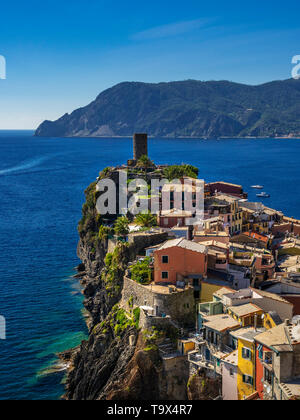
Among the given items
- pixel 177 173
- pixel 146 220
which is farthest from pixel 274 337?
pixel 177 173

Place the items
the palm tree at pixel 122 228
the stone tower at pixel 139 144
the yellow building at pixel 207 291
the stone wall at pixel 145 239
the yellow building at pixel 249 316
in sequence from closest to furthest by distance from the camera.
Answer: the yellow building at pixel 249 316 < the yellow building at pixel 207 291 < the stone wall at pixel 145 239 < the palm tree at pixel 122 228 < the stone tower at pixel 139 144

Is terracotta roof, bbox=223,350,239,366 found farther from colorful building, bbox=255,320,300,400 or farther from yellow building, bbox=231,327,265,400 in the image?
colorful building, bbox=255,320,300,400

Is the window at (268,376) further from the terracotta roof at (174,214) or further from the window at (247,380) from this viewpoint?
the terracotta roof at (174,214)

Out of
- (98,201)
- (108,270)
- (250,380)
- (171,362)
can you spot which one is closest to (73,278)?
(98,201)

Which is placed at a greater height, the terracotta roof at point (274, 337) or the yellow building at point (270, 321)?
the terracotta roof at point (274, 337)

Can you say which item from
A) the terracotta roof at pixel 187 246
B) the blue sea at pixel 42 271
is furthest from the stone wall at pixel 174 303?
the blue sea at pixel 42 271
